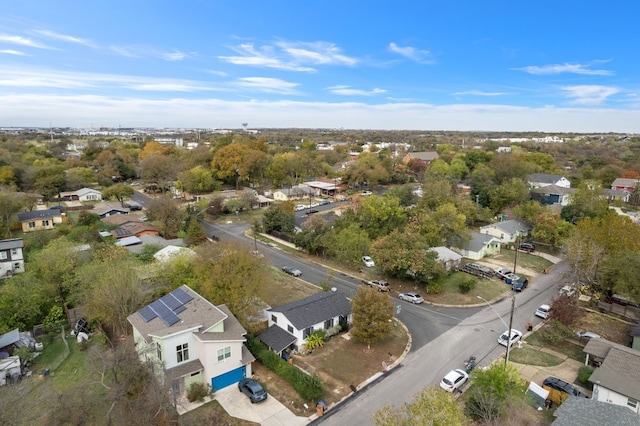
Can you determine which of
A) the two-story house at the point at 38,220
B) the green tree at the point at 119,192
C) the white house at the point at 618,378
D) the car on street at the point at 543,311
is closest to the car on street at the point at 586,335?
the car on street at the point at 543,311

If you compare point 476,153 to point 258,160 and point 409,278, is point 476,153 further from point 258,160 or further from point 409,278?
point 409,278

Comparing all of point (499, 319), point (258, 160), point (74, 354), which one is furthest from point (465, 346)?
point (258, 160)

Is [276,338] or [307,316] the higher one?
[307,316]

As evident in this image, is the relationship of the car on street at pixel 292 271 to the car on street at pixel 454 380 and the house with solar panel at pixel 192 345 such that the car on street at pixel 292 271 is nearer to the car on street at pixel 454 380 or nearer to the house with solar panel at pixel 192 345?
the house with solar panel at pixel 192 345

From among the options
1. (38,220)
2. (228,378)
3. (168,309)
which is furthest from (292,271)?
(38,220)

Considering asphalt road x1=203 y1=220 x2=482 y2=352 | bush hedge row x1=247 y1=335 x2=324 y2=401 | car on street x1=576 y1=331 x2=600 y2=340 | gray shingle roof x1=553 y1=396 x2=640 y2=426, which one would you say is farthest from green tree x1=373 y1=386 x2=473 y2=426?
car on street x1=576 y1=331 x2=600 y2=340

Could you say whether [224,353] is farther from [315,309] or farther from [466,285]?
[466,285]
